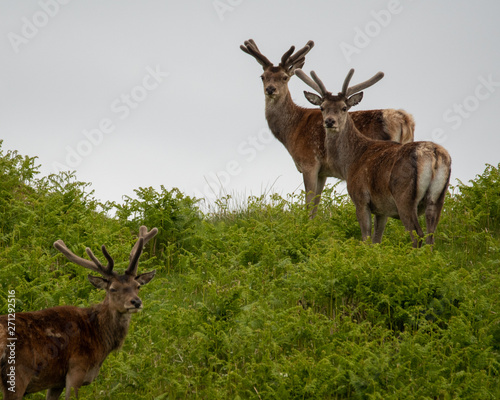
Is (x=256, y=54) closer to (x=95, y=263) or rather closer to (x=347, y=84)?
(x=347, y=84)

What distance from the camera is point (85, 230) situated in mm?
10391

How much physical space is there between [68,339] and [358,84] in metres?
7.00

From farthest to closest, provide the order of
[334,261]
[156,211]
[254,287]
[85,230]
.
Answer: [156,211] → [85,230] → [254,287] → [334,261]

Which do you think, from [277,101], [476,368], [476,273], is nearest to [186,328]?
[476,368]

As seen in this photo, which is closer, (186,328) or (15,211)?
(186,328)

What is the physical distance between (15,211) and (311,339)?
5374 millimetres

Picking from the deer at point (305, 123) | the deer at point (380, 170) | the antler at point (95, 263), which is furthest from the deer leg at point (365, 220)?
the antler at point (95, 263)

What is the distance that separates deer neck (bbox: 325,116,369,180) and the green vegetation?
79 centimetres

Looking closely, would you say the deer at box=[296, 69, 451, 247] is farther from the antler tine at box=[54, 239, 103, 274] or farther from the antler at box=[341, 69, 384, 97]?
the antler tine at box=[54, 239, 103, 274]

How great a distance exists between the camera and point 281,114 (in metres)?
14.6

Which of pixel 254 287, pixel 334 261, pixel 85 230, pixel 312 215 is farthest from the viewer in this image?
pixel 312 215

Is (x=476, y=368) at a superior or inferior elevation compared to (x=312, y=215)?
inferior

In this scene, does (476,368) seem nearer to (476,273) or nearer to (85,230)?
(476,273)

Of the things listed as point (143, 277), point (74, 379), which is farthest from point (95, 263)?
point (74, 379)
